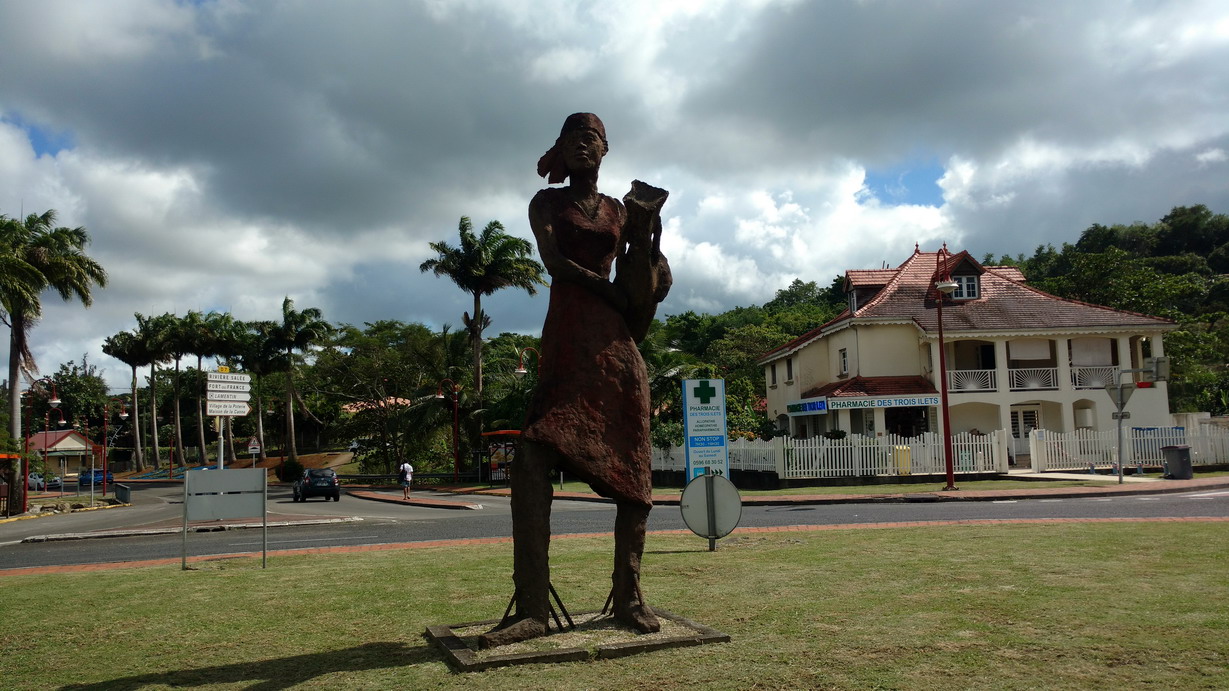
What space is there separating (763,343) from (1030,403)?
21571mm

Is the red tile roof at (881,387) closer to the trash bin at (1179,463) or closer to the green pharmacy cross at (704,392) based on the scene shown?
the trash bin at (1179,463)

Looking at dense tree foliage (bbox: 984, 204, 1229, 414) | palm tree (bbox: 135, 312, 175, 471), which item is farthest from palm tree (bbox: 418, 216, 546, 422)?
palm tree (bbox: 135, 312, 175, 471)

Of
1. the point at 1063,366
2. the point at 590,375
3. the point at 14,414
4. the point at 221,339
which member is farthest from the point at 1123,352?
the point at 221,339

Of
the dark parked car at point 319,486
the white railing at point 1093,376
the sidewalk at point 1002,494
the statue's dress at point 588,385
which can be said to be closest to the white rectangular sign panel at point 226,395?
the sidewalk at point 1002,494

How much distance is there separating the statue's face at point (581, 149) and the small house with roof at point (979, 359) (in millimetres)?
26607

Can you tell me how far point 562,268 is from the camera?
5062 mm

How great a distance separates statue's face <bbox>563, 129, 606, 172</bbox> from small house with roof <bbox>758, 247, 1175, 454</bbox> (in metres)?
26.6

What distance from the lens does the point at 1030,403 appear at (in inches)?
1324

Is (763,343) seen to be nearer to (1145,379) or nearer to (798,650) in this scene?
(1145,379)

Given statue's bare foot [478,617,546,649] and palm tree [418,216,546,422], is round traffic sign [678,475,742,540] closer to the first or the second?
statue's bare foot [478,617,546,649]

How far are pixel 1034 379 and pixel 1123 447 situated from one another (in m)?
6.04

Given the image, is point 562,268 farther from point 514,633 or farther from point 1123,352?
point 1123,352

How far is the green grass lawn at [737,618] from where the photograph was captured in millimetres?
4137

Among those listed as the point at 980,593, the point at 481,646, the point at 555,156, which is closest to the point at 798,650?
the point at 481,646
